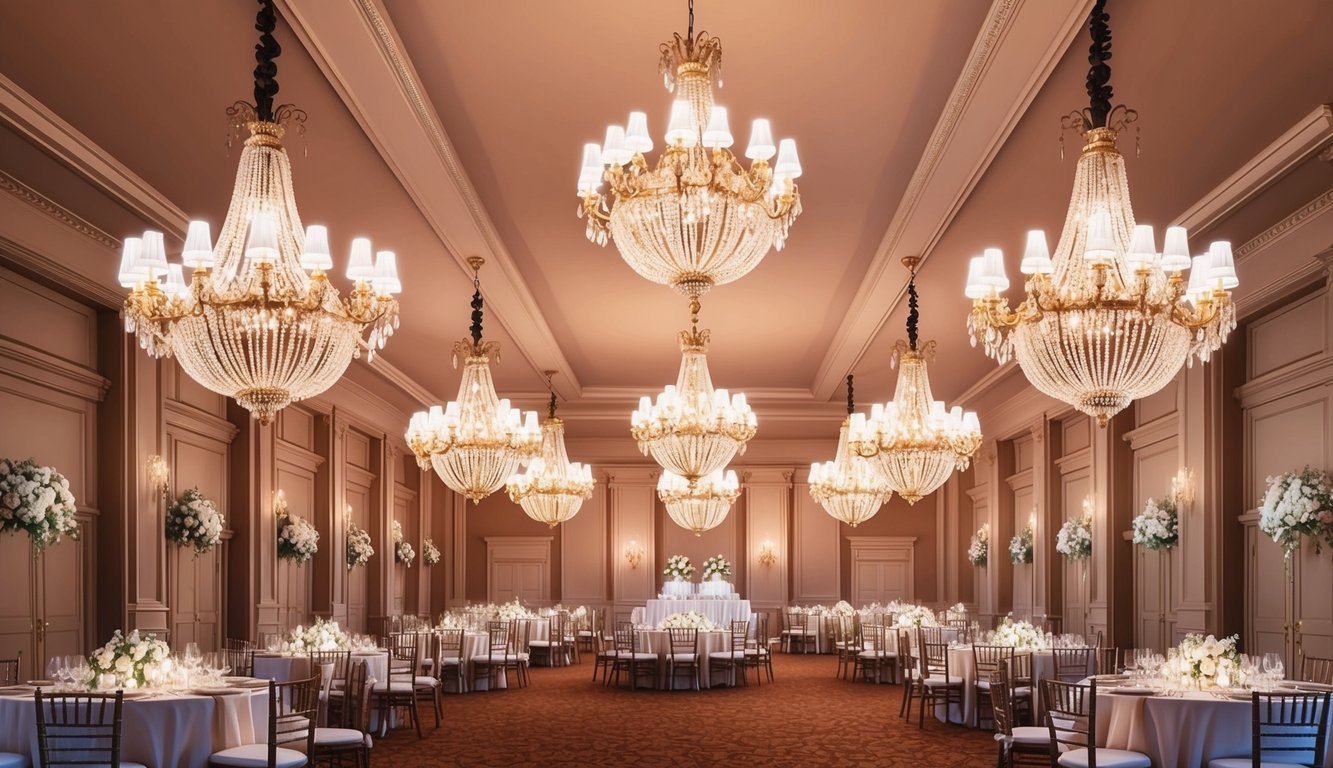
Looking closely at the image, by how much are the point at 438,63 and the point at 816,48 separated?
2.19 m

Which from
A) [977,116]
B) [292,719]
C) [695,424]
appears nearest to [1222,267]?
[977,116]

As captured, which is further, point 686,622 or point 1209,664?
point 686,622

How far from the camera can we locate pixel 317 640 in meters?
11.0

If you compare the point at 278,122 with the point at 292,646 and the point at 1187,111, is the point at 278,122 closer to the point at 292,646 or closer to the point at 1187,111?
the point at 1187,111

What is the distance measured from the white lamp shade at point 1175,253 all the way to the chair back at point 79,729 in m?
5.75

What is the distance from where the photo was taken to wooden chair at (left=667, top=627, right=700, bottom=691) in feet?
50.7

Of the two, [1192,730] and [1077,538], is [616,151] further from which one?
[1077,538]

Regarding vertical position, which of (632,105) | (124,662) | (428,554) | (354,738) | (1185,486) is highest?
(632,105)

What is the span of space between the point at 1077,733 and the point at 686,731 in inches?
182

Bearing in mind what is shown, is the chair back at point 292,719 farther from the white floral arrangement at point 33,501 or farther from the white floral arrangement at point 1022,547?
the white floral arrangement at point 1022,547

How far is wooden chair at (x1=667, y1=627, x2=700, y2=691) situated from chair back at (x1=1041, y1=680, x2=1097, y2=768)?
7.81 meters

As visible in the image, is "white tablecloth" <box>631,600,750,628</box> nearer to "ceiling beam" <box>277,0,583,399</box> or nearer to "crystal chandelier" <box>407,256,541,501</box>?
"ceiling beam" <box>277,0,583,399</box>

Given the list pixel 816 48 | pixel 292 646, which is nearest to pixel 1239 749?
pixel 816 48

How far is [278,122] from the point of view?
5.80 m
